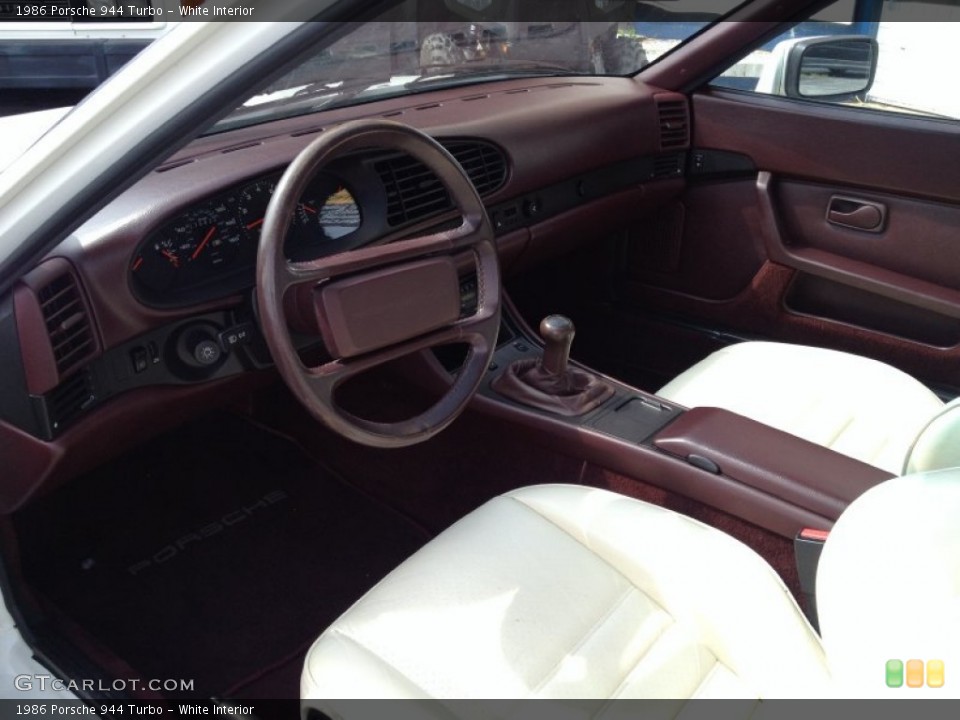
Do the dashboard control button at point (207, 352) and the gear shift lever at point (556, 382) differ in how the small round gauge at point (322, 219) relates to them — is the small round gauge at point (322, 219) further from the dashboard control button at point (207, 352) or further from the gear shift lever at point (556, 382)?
the gear shift lever at point (556, 382)

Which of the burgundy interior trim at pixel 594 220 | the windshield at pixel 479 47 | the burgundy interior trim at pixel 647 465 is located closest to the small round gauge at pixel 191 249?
the windshield at pixel 479 47

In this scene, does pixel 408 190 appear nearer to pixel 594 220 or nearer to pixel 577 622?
pixel 594 220

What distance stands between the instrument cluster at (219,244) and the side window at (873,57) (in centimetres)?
141

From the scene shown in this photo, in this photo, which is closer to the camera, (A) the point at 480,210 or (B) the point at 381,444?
(B) the point at 381,444

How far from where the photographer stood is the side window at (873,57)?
2357 millimetres

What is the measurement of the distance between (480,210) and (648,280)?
4.70 ft

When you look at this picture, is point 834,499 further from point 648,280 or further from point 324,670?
point 648,280

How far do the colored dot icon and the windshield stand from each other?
1.56 m

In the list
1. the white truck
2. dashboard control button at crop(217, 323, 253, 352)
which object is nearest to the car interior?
dashboard control button at crop(217, 323, 253, 352)

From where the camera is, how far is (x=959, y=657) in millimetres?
795

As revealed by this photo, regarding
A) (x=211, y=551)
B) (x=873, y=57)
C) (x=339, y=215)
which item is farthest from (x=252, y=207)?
(x=873, y=57)

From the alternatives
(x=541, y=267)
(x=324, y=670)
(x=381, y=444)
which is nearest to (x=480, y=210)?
(x=381, y=444)

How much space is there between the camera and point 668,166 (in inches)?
108

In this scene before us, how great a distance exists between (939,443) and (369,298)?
80 cm
